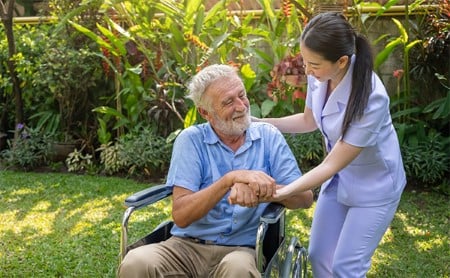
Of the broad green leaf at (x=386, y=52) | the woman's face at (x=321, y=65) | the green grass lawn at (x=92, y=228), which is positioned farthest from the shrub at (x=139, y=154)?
the woman's face at (x=321, y=65)

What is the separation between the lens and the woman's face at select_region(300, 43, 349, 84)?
87.3 inches

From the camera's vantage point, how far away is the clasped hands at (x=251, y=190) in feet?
7.63

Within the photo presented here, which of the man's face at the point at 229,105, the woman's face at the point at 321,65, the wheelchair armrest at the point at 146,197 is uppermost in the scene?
the woman's face at the point at 321,65

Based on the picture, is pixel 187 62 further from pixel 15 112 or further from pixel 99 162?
pixel 15 112

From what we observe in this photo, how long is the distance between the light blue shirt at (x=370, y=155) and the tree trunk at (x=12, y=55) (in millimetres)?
4399

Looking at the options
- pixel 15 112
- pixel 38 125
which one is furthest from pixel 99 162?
pixel 15 112

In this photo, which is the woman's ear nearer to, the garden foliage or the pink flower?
the garden foliage

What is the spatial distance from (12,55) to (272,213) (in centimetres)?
452

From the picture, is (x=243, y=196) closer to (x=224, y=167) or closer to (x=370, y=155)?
(x=224, y=167)

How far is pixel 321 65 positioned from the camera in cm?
223

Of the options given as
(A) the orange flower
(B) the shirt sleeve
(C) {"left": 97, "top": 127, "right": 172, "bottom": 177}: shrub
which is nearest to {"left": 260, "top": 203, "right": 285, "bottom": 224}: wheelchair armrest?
(B) the shirt sleeve

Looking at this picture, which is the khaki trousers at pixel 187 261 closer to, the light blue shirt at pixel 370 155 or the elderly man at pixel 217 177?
the elderly man at pixel 217 177

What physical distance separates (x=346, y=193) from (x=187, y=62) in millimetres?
3339

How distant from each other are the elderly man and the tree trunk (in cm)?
401
